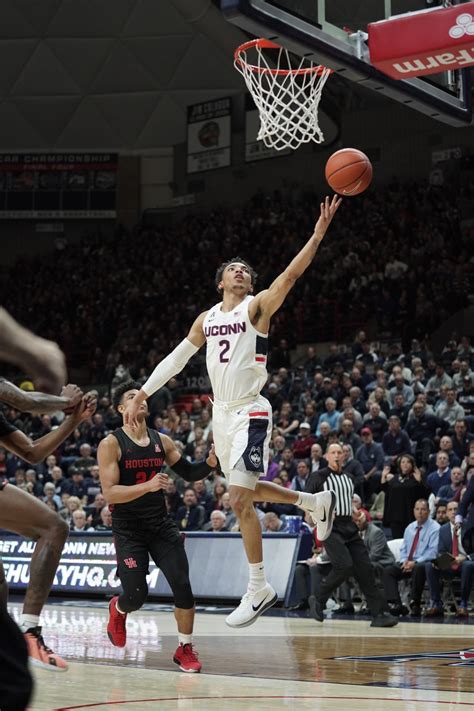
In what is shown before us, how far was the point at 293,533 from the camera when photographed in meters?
14.1

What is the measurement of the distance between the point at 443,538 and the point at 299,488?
283 cm

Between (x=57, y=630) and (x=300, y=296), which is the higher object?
(x=300, y=296)

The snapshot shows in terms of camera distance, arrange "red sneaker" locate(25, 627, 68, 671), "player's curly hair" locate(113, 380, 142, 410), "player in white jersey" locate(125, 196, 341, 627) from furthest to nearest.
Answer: "player's curly hair" locate(113, 380, 142, 410) → "player in white jersey" locate(125, 196, 341, 627) → "red sneaker" locate(25, 627, 68, 671)

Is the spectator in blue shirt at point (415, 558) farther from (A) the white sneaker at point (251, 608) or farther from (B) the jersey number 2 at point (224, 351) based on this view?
(B) the jersey number 2 at point (224, 351)

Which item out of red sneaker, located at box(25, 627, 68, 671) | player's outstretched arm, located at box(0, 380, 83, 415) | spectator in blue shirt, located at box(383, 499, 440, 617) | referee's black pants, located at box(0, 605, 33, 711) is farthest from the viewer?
spectator in blue shirt, located at box(383, 499, 440, 617)

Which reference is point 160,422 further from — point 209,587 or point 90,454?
point 209,587

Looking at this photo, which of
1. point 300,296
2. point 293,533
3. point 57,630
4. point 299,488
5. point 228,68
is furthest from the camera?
point 228,68

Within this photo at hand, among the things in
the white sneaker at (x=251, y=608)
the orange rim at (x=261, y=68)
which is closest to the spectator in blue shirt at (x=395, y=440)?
the orange rim at (x=261, y=68)

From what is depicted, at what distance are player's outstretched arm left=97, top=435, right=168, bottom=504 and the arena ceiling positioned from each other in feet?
76.4

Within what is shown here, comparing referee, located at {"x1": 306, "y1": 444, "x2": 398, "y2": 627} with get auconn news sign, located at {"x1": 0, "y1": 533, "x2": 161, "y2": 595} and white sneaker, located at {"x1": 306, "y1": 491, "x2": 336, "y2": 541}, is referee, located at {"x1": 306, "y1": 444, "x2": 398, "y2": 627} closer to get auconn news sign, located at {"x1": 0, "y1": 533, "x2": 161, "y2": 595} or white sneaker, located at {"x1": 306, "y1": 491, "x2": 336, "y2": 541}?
white sneaker, located at {"x1": 306, "y1": 491, "x2": 336, "y2": 541}

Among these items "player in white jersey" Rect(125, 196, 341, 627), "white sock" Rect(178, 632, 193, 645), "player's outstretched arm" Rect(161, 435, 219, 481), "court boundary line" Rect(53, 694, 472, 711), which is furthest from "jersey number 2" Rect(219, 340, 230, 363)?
"court boundary line" Rect(53, 694, 472, 711)

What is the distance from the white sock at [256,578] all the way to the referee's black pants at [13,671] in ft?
13.2

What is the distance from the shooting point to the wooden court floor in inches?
229

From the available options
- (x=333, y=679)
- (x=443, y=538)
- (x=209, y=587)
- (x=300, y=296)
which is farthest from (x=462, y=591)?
(x=300, y=296)
